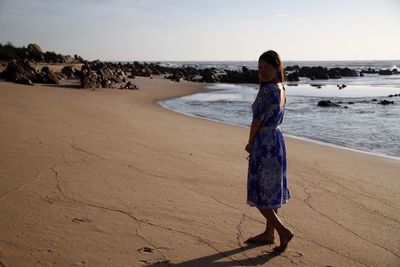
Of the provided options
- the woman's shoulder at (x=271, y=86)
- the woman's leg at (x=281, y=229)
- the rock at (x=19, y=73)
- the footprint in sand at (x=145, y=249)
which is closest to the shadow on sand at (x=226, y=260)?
the woman's leg at (x=281, y=229)

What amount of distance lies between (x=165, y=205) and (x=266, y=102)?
1.70m

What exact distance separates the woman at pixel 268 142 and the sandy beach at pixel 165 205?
19.5 inches

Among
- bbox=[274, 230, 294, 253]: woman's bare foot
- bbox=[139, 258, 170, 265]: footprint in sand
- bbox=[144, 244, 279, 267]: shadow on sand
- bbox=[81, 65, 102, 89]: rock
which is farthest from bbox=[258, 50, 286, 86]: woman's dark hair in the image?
bbox=[81, 65, 102, 89]: rock

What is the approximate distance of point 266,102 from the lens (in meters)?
3.37

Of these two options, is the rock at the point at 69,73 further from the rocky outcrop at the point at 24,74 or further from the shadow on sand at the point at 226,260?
the shadow on sand at the point at 226,260

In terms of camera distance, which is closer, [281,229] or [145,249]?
[145,249]

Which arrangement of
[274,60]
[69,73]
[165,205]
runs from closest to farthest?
[274,60]
[165,205]
[69,73]

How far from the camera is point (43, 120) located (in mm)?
8086

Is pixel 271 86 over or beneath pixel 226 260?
over

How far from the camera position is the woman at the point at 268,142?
3379 millimetres

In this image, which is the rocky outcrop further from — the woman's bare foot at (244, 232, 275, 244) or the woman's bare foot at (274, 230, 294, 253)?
the woman's bare foot at (274, 230, 294, 253)

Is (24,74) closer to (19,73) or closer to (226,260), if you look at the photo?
(19,73)

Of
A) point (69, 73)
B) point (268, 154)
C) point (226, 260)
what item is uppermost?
point (69, 73)

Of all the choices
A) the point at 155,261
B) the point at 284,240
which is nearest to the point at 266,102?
the point at 284,240
